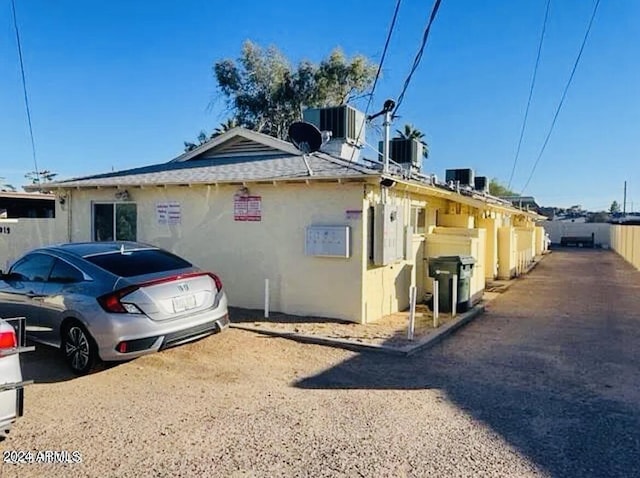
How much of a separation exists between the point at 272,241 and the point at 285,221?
0.49m

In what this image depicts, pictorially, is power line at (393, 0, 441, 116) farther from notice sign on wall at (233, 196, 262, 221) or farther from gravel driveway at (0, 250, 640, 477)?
gravel driveway at (0, 250, 640, 477)

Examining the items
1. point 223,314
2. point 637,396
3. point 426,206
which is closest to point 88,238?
point 223,314

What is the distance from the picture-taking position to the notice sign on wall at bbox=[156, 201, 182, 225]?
34.0ft

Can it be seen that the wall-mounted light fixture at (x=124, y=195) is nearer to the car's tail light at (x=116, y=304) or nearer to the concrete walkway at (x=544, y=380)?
the car's tail light at (x=116, y=304)

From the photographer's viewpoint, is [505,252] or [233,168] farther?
[505,252]

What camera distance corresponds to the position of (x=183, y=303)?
5945 mm

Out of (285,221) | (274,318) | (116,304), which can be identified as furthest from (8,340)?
(285,221)

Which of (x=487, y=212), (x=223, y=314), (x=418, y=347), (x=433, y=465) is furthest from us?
(x=487, y=212)

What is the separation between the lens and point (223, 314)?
6.45 meters

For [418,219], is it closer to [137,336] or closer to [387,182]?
[387,182]

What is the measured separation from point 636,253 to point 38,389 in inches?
984

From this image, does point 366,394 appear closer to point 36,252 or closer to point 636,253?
point 36,252

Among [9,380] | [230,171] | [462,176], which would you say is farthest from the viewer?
[462,176]

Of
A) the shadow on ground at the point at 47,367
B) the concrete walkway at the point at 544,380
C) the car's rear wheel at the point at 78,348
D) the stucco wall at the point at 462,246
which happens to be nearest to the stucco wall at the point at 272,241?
the concrete walkway at the point at 544,380
